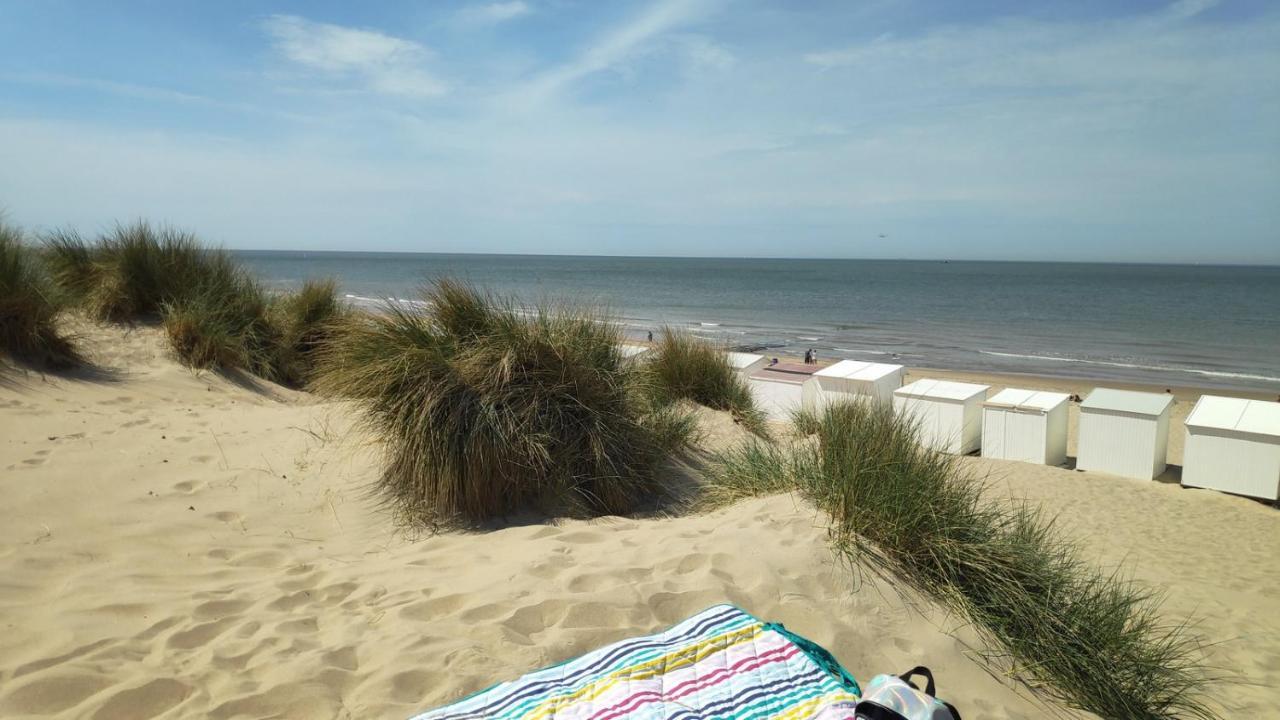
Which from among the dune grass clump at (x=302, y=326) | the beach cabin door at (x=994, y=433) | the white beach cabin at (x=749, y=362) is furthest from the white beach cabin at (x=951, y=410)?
the dune grass clump at (x=302, y=326)

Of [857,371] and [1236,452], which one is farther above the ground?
[857,371]

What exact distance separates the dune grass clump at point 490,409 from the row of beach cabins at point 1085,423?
160 inches

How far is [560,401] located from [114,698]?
3.23 m

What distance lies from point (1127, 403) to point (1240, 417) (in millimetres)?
1197

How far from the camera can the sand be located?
2732 mm

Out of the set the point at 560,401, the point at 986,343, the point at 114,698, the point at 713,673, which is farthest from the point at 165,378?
the point at 986,343

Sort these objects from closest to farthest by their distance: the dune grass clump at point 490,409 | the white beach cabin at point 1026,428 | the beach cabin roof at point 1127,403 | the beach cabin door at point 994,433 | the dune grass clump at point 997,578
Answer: the dune grass clump at point 997,578
the dune grass clump at point 490,409
the beach cabin roof at point 1127,403
the white beach cabin at point 1026,428
the beach cabin door at point 994,433

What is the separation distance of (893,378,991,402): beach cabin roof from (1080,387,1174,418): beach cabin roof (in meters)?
1.45

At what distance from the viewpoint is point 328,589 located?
359 cm

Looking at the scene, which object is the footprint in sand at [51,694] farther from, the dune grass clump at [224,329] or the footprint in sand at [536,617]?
the dune grass clump at [224,329]

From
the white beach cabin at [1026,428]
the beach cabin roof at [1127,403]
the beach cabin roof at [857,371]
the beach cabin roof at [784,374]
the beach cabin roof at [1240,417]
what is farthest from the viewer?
the beach cabin roof at [784,374]

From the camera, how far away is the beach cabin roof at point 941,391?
35.8 ft

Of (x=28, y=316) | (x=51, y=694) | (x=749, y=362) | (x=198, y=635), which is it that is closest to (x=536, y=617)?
(x=198, y=635)

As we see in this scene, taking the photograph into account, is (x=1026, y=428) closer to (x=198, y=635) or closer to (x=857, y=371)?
(x=857, y=371)
